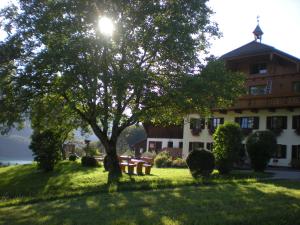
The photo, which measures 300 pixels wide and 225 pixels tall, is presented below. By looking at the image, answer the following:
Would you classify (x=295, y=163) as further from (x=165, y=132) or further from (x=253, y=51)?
(x=165, y=132)

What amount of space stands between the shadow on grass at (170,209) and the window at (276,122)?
84.8 ft

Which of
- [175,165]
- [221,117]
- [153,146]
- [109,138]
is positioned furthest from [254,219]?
[153,146]

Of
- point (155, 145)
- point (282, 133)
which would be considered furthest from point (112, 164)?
point (155, 145)

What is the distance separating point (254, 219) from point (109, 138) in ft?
63.7

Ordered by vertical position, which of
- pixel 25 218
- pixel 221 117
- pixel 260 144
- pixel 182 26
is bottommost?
pixel 25 218

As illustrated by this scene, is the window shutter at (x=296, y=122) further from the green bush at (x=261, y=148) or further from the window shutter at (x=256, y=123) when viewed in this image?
the green bush at (x=261, y=148)

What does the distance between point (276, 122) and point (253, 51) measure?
8118mm

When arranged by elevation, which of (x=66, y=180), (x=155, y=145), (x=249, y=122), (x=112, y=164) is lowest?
(x=66, y=180)

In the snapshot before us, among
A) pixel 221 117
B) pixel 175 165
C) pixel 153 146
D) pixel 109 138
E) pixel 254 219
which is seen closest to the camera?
pixel 254 219

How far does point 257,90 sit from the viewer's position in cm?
4288

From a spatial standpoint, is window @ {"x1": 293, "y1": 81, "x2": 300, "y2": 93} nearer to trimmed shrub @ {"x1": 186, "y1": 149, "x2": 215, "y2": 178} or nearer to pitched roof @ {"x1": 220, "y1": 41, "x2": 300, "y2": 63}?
pitched roof @ {"x1": 220, "y1": 41, "x2": 300, "y2": 63}

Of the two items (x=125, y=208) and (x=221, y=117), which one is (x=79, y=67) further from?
(x=221, y=117)

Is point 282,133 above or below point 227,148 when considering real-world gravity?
above

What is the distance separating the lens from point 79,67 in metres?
22.2
